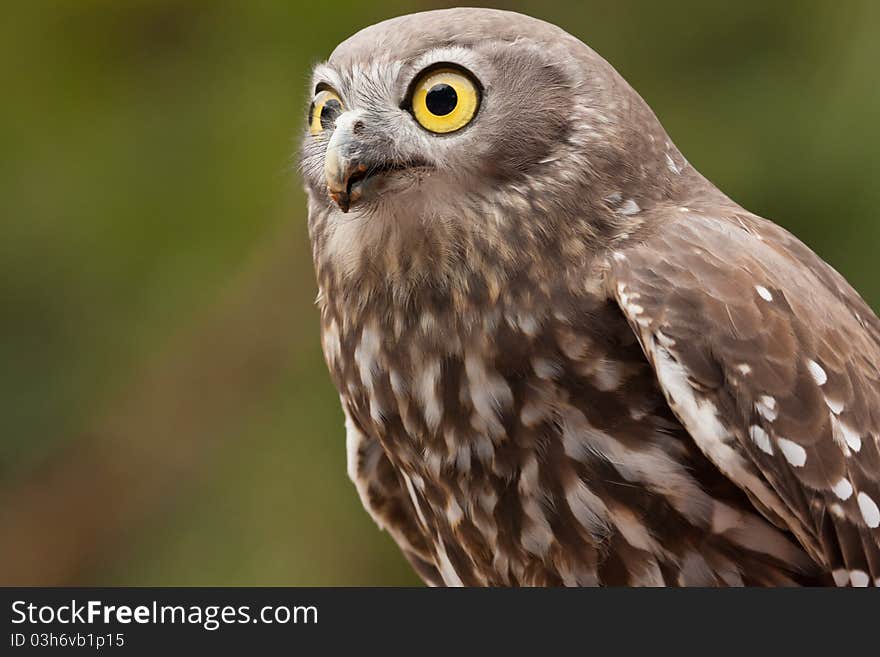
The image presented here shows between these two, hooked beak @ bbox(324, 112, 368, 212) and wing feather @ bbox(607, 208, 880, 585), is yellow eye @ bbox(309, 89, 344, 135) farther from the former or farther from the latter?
wing feather @ bbox(607, 208, 880, 585)

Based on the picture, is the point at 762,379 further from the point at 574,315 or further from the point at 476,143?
the point at 476,143

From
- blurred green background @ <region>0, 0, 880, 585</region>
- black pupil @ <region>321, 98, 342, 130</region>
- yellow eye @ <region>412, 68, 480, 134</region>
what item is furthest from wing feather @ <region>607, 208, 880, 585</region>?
blurred green background @ <region>0, 0, 880, 585</region>

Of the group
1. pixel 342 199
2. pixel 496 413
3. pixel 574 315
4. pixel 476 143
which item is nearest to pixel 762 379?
pixel 574 315

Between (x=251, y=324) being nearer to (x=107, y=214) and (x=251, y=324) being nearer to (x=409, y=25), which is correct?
(x=107, y=214)

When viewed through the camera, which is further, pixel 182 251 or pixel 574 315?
pixel 182 251

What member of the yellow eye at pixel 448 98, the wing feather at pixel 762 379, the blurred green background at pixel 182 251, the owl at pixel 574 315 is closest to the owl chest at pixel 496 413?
the owl at pixel 574 315

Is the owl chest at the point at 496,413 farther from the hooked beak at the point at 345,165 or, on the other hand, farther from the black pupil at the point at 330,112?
the black pupil at the point at 330,112

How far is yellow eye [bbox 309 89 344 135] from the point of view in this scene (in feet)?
7.06

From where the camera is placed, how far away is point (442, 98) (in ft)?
6.56

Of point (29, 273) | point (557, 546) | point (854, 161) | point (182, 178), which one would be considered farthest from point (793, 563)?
point (29, 273)

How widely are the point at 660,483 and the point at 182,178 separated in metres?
2.92

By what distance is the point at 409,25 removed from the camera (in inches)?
80.7

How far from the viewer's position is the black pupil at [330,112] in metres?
2.14

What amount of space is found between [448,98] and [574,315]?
44 centimetres
